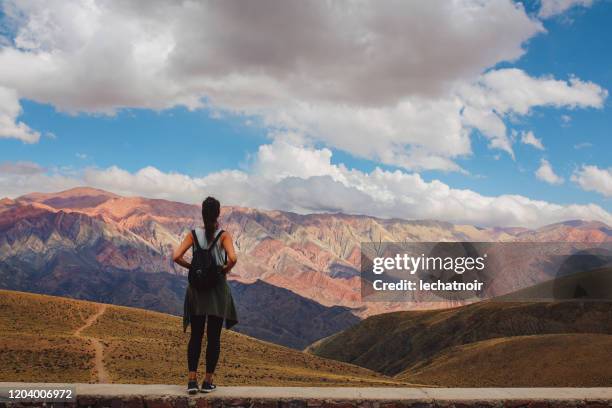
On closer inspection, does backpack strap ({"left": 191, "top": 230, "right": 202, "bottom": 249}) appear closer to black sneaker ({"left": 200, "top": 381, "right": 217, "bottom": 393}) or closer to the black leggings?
the black leggings

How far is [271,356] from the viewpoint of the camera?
2928 inches

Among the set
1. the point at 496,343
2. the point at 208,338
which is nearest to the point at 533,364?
the point at 496,343

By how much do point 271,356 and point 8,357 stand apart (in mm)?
34062

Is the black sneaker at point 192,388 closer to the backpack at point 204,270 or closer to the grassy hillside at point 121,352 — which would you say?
the backpack at point 204,270

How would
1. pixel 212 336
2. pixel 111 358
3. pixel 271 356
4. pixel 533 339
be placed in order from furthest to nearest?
pixel 533 339
pixel 271 356
pixel 111 358
pixel 212 336

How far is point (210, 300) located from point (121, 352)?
2143 inches

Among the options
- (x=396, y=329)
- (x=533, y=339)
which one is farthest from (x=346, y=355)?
(x=533, y=339)

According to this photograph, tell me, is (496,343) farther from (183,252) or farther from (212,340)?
(183,252)

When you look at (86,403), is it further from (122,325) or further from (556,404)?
(122,325)

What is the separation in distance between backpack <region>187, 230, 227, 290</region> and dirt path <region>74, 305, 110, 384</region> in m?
41.1

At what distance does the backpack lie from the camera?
30.0 feet

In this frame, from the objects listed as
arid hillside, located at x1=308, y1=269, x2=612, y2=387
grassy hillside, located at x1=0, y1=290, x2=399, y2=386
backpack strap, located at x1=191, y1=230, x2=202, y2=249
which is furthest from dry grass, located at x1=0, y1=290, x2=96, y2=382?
arid hillside, located at x1=308, y1=269, x2=612, y2=387

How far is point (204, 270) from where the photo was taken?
915 cm

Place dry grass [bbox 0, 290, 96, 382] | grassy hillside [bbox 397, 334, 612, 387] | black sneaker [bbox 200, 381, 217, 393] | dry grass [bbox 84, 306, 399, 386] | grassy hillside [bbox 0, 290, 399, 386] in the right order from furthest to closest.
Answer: grassy hillside [bbox 397, 334, 612, 387] → dry grass [bbox 84, 306, 399, 386] → grassy hillside [bbox 0, 290, 399, 386] → dry grass [bbox 0, 290, 96, 382] → black sneaker [bbox 200, 381, 217, 393]
